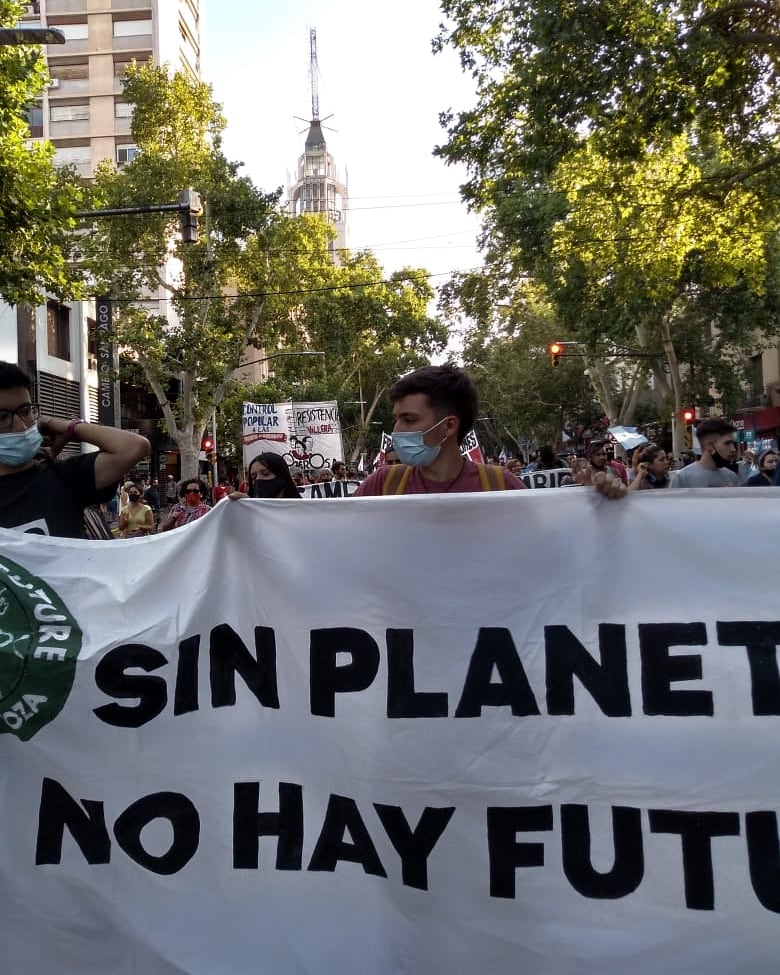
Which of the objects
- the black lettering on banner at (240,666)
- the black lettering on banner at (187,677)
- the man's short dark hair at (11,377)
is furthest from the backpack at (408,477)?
the man's short dark hair at (11,377)

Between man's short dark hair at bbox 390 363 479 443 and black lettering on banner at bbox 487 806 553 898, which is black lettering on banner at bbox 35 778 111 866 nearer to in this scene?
black lettering on banner at bbox 487 806 553 898

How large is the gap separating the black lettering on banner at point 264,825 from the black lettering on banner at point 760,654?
1241 millimetres

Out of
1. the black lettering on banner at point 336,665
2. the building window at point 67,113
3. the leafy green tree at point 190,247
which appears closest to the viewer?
the black lettering on banner at point 336,665

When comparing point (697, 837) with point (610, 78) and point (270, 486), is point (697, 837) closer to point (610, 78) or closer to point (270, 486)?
point (270, 486)

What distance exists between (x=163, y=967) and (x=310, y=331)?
156 ft

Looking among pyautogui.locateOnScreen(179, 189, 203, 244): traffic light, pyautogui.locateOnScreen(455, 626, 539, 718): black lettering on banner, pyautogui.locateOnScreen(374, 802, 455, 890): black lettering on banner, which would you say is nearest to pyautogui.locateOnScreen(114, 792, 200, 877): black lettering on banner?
pyautogui.locateOnScreen(374, 802, 455, 890): black lettering on banner

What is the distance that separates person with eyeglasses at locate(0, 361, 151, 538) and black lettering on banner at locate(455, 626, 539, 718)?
1.26 metres

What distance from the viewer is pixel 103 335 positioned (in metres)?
24.5

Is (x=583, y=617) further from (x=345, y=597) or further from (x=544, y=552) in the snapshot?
(x=345, y=597)

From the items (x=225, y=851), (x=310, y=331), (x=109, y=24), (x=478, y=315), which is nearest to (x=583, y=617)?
(x=225, y=851)

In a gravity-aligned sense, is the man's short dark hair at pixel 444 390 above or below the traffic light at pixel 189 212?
below

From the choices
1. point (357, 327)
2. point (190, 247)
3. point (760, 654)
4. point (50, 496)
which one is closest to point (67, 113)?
point (357, 327)

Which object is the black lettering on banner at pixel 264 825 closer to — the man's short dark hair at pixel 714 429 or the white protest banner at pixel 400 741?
the white protest banner at pixel 400 741

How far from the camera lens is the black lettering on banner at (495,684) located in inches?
114
